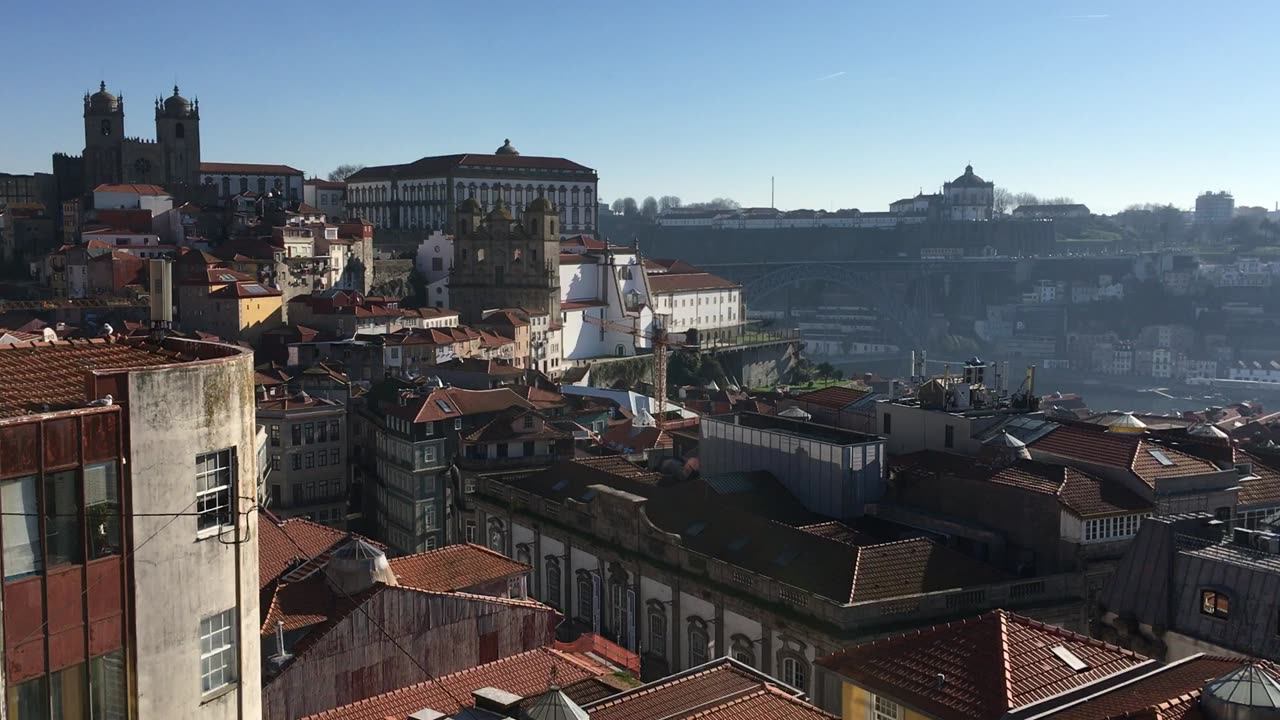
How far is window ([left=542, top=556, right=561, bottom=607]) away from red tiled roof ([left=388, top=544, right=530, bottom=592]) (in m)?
6.72

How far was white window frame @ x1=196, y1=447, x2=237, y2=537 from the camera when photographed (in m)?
7.31

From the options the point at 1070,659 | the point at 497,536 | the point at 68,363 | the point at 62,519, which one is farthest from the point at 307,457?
the point at 62,519

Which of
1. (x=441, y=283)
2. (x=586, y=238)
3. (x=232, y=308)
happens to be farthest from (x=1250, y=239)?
(x=232, y=308)

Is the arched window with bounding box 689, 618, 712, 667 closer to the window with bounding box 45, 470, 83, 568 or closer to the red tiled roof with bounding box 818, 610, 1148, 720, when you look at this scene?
the red tiled roof with bounding box 818, 610, 1148, 720

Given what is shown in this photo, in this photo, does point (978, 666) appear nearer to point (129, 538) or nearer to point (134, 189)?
point (129, 538)

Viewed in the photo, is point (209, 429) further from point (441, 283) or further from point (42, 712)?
point (441, 283)

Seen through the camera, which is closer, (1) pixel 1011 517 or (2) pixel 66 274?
(1) pixel 1011 517

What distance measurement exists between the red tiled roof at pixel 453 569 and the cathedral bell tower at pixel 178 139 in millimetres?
73112

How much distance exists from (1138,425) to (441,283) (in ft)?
178

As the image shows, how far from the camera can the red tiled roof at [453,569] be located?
1900cm

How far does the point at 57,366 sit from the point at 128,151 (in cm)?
8542

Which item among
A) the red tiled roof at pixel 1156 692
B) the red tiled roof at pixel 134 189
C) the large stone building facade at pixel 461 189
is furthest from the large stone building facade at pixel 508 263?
the red tiled roof at pixel 1156 692

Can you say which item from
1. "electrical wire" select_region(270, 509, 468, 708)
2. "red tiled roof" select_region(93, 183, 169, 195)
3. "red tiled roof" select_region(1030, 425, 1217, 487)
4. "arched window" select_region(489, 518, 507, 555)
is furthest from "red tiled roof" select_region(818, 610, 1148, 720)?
"red tiled roof" select_region(93, 183, 169, 195)

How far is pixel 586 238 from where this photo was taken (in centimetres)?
9362
